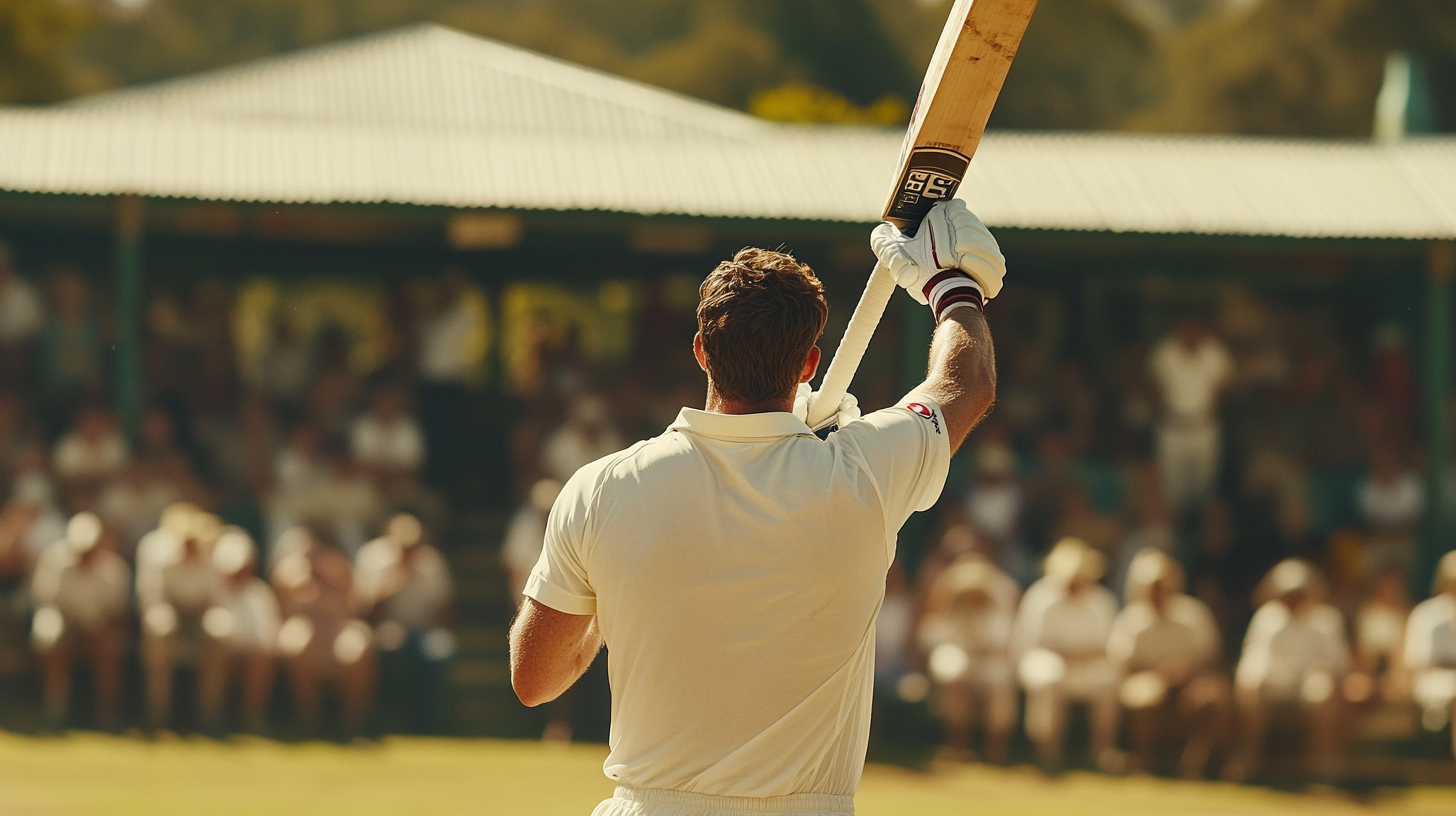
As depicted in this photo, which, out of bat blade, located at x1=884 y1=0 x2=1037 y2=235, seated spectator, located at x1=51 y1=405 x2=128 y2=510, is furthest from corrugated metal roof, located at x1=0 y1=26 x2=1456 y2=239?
bat blade, located at x1=884 y1=0 x2=1037 y2=235

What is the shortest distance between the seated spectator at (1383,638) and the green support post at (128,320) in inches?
296

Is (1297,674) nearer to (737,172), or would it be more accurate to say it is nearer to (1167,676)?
(1167,676)

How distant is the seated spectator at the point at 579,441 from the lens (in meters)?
9.53

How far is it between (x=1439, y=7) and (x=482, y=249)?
25.9 metres

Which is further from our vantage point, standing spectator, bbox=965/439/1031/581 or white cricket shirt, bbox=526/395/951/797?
standing spectator, bbox=965/439/1031/581

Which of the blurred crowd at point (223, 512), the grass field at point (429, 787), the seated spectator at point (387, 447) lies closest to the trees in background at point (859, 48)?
the blurred crowd at point (223, 512)

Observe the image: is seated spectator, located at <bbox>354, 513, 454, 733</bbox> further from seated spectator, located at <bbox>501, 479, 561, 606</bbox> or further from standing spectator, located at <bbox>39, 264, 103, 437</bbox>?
standing spectator, located at <bbox>39, 264, 103, 437</bbox>

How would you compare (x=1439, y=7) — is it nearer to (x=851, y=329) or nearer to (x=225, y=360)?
(x=225, y=360)

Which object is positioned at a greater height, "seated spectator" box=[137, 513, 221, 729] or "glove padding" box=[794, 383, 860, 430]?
"glove padding" box=[794, 383, 860, 430]

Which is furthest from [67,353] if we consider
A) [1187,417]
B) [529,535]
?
[1187,417]

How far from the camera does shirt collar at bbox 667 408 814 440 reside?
2.15 m

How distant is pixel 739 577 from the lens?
2.11 metres

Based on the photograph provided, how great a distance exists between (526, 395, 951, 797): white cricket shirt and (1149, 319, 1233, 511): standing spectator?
8.28 meters

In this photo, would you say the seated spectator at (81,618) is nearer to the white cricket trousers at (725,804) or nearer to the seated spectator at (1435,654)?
the white cricket trousers at (725,804)
